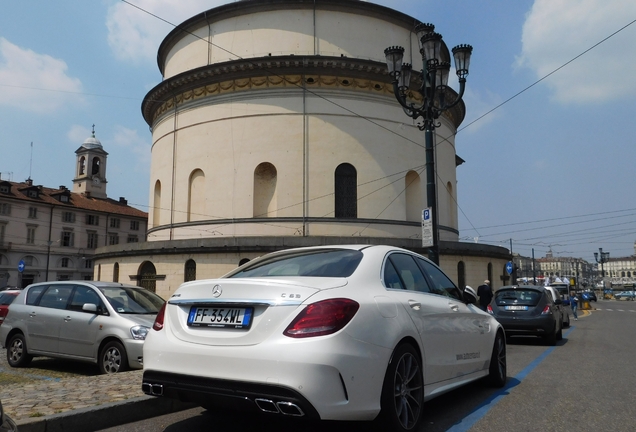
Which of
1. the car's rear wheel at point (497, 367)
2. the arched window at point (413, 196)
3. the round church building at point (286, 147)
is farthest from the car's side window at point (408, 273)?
the arched window at point (413, 196)

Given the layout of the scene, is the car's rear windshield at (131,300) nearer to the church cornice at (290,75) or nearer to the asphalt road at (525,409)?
the asphalt road at (525,409)

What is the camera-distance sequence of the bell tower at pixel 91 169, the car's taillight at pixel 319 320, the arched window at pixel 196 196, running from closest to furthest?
the car's taillight at pixel 319 320, the arched window at pixel 196 196, the bell tower at pixel 91 169

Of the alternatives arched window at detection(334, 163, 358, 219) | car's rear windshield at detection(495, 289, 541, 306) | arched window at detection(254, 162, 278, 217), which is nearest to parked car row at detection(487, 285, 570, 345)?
car's rear windshield at detection(495, 289, 541, 306)

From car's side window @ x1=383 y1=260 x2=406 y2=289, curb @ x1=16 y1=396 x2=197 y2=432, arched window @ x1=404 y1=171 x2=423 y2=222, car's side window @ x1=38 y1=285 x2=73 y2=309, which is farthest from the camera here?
arched window @ x1=404 y1=171 x2=423 y2=222

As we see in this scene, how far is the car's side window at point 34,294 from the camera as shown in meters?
9.39

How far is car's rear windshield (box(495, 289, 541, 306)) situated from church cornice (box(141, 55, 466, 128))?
45.4 ft

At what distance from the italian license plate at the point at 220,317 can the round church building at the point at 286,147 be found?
59.2ft

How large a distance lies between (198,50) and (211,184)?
23.3 ft

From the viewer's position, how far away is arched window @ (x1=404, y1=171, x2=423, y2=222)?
85.6 ft

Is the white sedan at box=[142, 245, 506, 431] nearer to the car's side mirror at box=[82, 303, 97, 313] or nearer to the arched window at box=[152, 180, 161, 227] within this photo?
the car's side mirror at box=[82, 303, 97, 313]

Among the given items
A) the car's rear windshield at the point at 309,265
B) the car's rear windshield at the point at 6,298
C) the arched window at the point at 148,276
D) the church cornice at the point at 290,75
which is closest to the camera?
the car's rear windshield at the point at 309,265

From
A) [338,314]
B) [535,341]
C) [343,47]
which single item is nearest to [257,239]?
[343,47]

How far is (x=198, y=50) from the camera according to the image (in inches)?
1062

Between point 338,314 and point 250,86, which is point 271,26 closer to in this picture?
point 250,86
